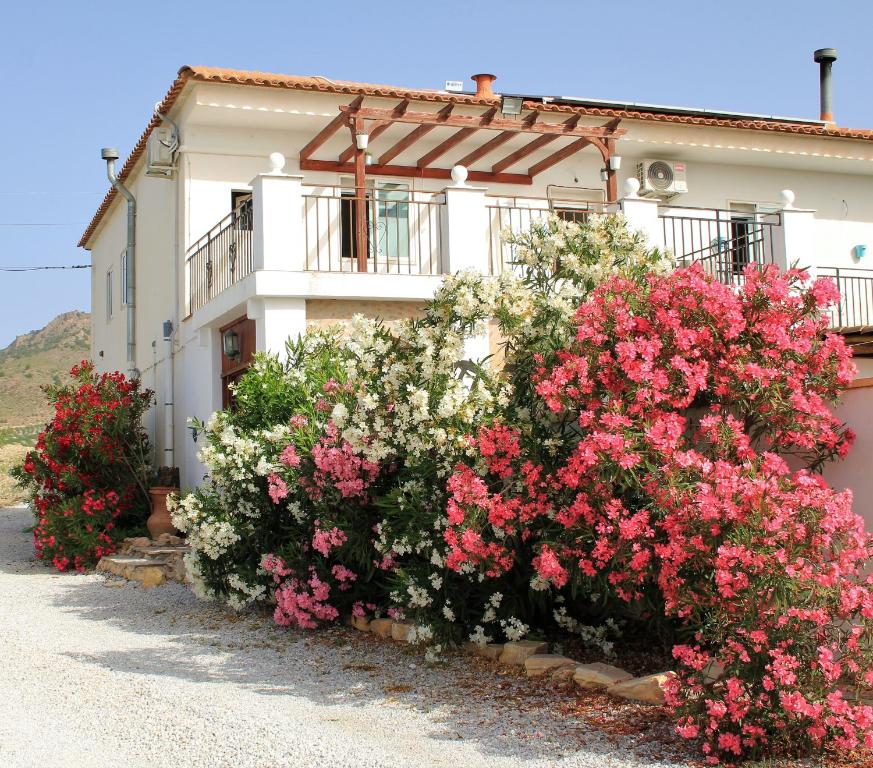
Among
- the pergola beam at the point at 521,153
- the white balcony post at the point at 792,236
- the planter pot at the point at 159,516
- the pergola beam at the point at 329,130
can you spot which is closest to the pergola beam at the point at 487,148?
the pergola beam at the point at 521,153

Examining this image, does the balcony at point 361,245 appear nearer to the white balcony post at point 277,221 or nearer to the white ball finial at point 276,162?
the white balcony post at point 277,221

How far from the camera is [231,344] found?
12445 millimetres

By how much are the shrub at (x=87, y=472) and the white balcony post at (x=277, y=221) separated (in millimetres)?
3917

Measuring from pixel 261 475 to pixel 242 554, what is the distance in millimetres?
851

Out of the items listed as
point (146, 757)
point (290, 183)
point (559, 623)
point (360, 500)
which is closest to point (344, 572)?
point (360, 500)

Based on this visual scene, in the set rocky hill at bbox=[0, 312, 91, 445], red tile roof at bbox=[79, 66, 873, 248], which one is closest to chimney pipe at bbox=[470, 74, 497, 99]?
red tile roof at bbox=[79, 66, 873, 248]

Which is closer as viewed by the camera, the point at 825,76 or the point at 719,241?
the point at 719,241

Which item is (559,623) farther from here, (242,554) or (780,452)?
(242,554)

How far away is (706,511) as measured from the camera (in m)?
4.93

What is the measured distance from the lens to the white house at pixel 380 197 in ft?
37.4

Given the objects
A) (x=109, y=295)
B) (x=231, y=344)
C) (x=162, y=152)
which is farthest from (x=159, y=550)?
(x=109, y=295)

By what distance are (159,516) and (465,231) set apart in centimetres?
554

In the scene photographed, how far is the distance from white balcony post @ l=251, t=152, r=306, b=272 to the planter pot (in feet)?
12.9

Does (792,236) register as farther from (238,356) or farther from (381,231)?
(238,356)
